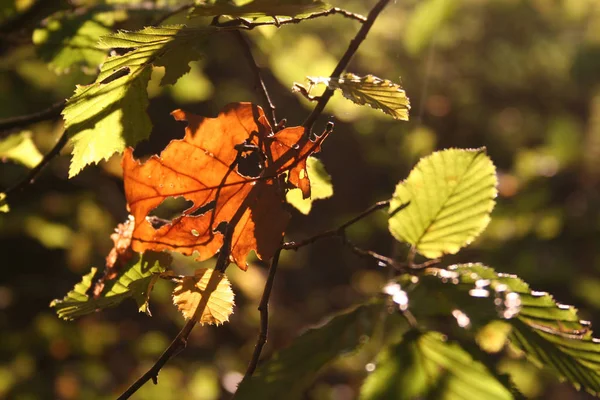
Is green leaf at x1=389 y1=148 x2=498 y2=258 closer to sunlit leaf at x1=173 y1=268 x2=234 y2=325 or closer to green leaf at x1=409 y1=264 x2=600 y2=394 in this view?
green leaf at x1=409 y1=264 x2=600 y2=394

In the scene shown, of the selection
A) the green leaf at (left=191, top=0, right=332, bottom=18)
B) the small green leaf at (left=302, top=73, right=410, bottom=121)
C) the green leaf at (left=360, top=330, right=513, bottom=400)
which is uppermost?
the green leaf at (left=191, top=0, right=332, bottom=18)

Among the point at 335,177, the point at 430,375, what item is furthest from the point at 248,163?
the point at 335,177

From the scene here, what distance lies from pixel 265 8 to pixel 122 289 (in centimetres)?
35

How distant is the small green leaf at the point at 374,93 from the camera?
2.02 feet

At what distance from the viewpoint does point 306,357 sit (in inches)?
21.1

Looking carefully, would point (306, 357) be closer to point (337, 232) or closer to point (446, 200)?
point (337, 232)

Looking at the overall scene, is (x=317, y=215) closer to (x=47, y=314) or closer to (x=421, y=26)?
(x=47, y=314)

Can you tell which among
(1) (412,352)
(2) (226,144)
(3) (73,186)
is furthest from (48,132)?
(1) (412,352)

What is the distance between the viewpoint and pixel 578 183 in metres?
3.22

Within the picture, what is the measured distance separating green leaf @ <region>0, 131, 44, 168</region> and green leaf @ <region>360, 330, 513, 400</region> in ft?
2.49

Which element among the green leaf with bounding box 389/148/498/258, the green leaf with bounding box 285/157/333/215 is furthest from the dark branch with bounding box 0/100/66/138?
the green leaf with bounding box 389/148/498/258

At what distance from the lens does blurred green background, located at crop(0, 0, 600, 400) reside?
6.60ft

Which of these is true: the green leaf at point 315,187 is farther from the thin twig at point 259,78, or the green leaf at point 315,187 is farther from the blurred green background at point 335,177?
the blurred green background at point 335,177

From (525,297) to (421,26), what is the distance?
134 cm
